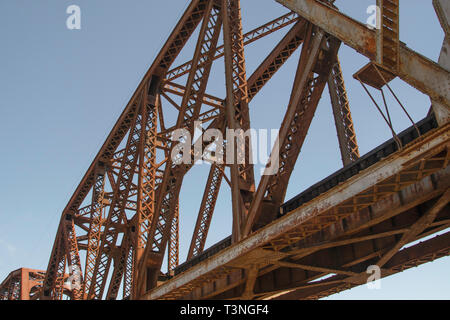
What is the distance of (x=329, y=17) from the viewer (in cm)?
792

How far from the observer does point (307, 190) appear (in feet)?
34.4

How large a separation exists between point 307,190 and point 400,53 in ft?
14.5

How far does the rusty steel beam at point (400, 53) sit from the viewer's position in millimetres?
6363

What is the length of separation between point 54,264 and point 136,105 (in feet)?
52.3

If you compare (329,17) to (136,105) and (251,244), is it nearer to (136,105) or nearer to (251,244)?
(251,244)

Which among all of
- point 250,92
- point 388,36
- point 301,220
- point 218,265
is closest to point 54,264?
point 250,92

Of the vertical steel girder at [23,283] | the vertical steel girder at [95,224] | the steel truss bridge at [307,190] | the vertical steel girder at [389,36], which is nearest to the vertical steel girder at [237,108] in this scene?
the steel truss bridge at [307,190]

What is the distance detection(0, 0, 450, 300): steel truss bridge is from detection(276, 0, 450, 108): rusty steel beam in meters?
0.02

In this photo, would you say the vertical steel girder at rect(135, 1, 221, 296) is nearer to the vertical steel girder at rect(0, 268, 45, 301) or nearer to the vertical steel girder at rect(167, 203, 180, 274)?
the vertical steel girder at rect(167, 203, 180, 274)

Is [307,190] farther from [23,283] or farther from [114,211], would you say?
[23,283]

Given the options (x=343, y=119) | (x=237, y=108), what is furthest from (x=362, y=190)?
(x=343, y=119)

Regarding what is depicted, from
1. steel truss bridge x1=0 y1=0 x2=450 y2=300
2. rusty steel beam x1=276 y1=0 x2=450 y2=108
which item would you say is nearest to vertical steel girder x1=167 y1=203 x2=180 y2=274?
steel truss bridge x1=0 y1=0 x2=450 y2=300

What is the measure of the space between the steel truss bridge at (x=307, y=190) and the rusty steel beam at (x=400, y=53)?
2cm

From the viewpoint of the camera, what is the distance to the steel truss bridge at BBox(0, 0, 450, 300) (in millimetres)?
6781
